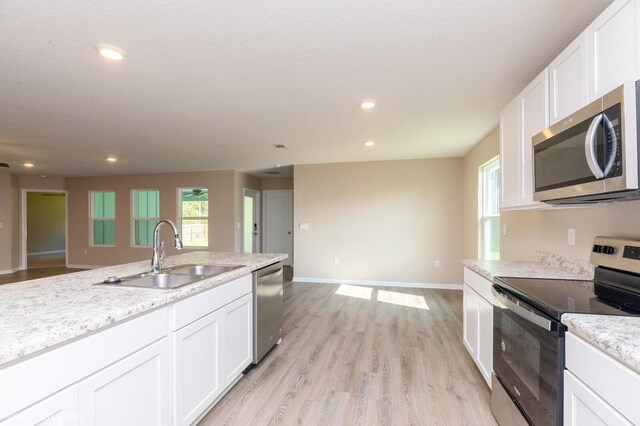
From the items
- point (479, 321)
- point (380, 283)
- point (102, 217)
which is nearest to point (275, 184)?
point (380, 283)

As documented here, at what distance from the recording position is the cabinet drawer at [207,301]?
1581 mm

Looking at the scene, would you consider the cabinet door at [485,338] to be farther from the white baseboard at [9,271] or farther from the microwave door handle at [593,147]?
the white baseboard at [9,271]

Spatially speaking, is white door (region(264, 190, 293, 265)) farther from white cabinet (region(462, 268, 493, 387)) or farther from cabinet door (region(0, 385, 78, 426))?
cabinet door (region(0, 385, 78, 426))

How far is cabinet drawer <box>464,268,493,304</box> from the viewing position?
79.8 inches

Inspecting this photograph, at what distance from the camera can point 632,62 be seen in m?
1.20

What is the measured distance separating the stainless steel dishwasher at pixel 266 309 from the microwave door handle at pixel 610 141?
88.7 inches

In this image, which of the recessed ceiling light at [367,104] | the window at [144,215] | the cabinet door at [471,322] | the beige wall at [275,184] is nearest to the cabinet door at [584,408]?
the cabinet door at [471,322]

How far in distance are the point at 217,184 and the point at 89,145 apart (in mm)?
2635

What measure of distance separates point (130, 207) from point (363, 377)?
706cm

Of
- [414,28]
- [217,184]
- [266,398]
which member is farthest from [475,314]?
[217,184]

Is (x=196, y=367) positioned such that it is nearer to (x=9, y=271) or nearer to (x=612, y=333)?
(x=612, y=333)

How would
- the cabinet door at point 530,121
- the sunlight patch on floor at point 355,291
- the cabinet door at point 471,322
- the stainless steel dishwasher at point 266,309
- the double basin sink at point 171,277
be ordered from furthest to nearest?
1. the sunlight patch on floor at point 355,291
2. the stainless steel dishwasher at point 266,309
3. the cabinet door at point 471,322
4. the cabinet door at point 530,121
5. the double basin sink at point 171,277

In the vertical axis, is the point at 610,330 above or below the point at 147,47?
below

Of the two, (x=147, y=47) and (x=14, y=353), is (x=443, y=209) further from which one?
(x=14, y=353)
